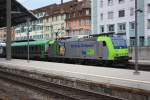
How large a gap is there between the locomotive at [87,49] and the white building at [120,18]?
23317 mm

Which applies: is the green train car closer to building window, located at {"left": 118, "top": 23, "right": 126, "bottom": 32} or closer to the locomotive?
the locomotive

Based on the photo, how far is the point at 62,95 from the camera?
16.6 m

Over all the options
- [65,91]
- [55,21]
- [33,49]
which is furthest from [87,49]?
[55,21]

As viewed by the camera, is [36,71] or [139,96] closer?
[139,96]

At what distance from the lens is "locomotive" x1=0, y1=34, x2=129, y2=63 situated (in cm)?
3309

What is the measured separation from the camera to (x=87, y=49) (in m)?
36.0

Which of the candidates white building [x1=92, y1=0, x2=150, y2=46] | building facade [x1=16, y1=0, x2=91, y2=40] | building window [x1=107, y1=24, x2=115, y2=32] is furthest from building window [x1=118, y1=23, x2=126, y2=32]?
building facade [x1=16, y1=0, x2=91, y2=40]

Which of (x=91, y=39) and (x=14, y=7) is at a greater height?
(x=14, y=7)

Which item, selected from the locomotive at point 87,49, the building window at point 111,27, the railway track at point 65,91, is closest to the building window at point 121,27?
the building window at point 111,27

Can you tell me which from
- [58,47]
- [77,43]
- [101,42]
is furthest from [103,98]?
[58,47]

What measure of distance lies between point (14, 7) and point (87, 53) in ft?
57.1

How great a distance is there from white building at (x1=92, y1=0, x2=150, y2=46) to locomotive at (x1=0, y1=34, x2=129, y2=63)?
2332 cm

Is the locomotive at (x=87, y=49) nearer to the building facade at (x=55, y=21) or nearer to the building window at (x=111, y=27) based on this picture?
the building window at (x=111, y=27)

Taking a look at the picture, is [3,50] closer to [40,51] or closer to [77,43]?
[40,51]
